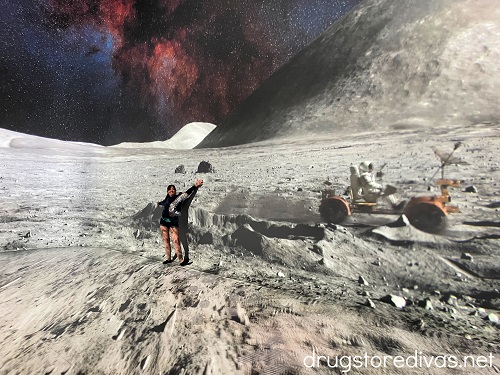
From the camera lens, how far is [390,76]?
20.5m

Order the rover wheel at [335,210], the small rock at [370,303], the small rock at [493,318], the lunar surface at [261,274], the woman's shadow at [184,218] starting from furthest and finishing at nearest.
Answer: the rover wheel at [335,210] → the woman's shadow at [184,218] → the small rock at [370,303] → the small rock at [493,318] → the lunar surface at [261,274]

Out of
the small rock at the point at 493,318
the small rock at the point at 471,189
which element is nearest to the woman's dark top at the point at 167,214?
the small rock at the point at 493,318

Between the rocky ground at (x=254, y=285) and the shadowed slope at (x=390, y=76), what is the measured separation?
978 centimetres

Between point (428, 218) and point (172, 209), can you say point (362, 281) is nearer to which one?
point (428, 218)

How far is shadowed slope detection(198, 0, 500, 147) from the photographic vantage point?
1639 centimetres

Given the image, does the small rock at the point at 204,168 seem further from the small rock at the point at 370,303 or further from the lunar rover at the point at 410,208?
the small rock at the point at 370,303

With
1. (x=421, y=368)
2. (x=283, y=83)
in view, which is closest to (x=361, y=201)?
(x=421, y=368)

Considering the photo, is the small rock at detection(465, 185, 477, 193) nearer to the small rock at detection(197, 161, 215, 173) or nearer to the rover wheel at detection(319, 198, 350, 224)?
the rover wheel at detection(319, 198, 350, 224)

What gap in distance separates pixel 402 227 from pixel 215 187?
527 cm

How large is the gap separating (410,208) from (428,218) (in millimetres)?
320

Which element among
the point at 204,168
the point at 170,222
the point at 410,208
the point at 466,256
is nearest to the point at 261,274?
the point at 170,222

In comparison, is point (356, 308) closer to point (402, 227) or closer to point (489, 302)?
point (489, 302)

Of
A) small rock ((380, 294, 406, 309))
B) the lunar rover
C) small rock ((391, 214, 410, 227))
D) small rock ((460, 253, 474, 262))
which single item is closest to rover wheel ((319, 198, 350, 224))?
the lunar rover

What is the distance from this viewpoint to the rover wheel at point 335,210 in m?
5.80
